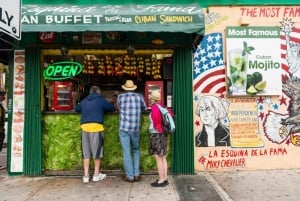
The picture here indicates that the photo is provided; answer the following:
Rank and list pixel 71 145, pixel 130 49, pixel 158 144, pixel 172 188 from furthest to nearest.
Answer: pixel 71 145
pixel 130 49
pixel 158 144
pixel 172 188

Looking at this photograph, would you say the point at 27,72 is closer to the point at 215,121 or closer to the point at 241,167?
the point at 215,121

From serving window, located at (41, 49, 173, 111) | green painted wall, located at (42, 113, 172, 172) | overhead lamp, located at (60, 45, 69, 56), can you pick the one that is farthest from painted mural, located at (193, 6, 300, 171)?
overhead lamp, located at (60, 45, 69, 56)

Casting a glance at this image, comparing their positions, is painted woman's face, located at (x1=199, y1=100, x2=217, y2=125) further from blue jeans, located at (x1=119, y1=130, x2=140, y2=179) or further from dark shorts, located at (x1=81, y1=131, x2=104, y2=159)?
dark shorts, located at (x1=81, y1=131, x2=104, y2=159)

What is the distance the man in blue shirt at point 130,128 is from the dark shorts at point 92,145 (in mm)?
426

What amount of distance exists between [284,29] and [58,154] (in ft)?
17.6

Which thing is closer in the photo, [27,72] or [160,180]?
[160,180]

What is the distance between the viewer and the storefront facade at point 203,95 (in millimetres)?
8828

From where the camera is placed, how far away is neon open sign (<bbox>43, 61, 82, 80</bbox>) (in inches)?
356

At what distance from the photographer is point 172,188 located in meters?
7.67

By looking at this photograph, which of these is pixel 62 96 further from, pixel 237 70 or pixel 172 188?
pixel 237 70

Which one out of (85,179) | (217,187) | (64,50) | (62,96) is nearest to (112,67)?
(64,50)

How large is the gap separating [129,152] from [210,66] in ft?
8.25

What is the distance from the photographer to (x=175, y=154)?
28.9ft

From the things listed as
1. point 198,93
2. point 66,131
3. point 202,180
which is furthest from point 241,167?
point 66,131
